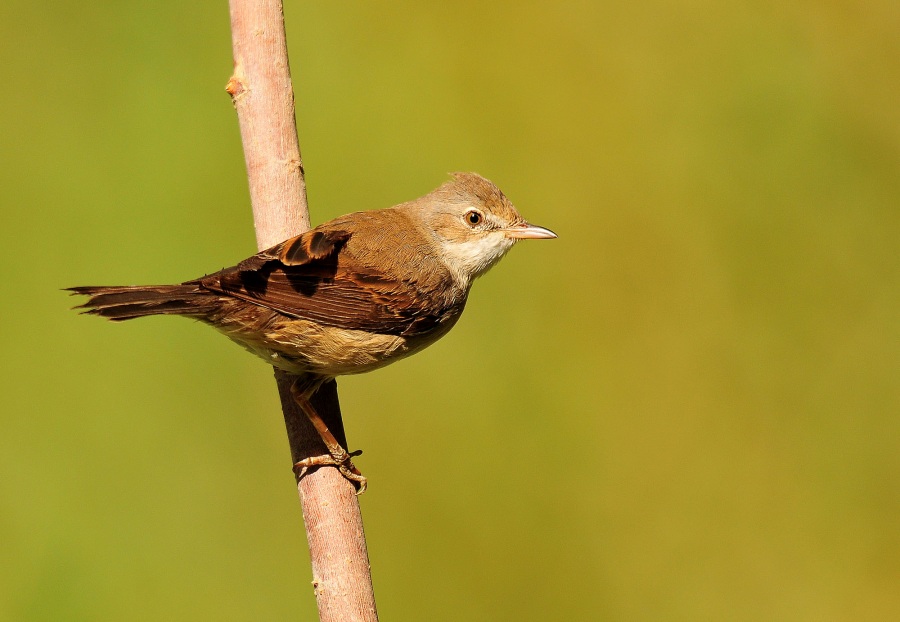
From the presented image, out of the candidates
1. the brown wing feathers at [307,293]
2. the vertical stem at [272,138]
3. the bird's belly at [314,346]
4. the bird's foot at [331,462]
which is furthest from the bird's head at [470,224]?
the bird's foot at [331,462]

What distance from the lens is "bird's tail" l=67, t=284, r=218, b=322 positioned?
11.8 ft

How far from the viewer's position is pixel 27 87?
21.3ft

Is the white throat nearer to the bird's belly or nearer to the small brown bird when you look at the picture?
the small brown bird

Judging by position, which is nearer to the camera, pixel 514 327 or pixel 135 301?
pixel 135 301

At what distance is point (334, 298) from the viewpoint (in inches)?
160

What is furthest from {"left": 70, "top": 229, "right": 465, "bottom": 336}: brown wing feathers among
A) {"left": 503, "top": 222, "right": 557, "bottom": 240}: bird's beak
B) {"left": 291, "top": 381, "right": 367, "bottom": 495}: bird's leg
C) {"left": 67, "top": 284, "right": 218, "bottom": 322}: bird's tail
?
{"left": 503, "top": 222, "right": 557, "bottom": 240}: bird's beak

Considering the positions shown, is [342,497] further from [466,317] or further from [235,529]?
A: [466,317]

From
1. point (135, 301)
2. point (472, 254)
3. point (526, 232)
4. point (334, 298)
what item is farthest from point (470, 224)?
point (135, 301)

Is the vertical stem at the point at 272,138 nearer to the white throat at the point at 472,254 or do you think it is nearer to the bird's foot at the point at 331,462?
the bird's foot at the point at 331,462

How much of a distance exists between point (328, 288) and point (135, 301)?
0.78 metres

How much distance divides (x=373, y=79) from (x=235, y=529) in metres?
3.35

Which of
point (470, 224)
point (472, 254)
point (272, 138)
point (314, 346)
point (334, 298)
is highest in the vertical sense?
point (272, 138)

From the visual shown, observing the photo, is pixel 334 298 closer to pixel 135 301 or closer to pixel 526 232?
pixel 135 301

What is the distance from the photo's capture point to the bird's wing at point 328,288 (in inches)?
150
